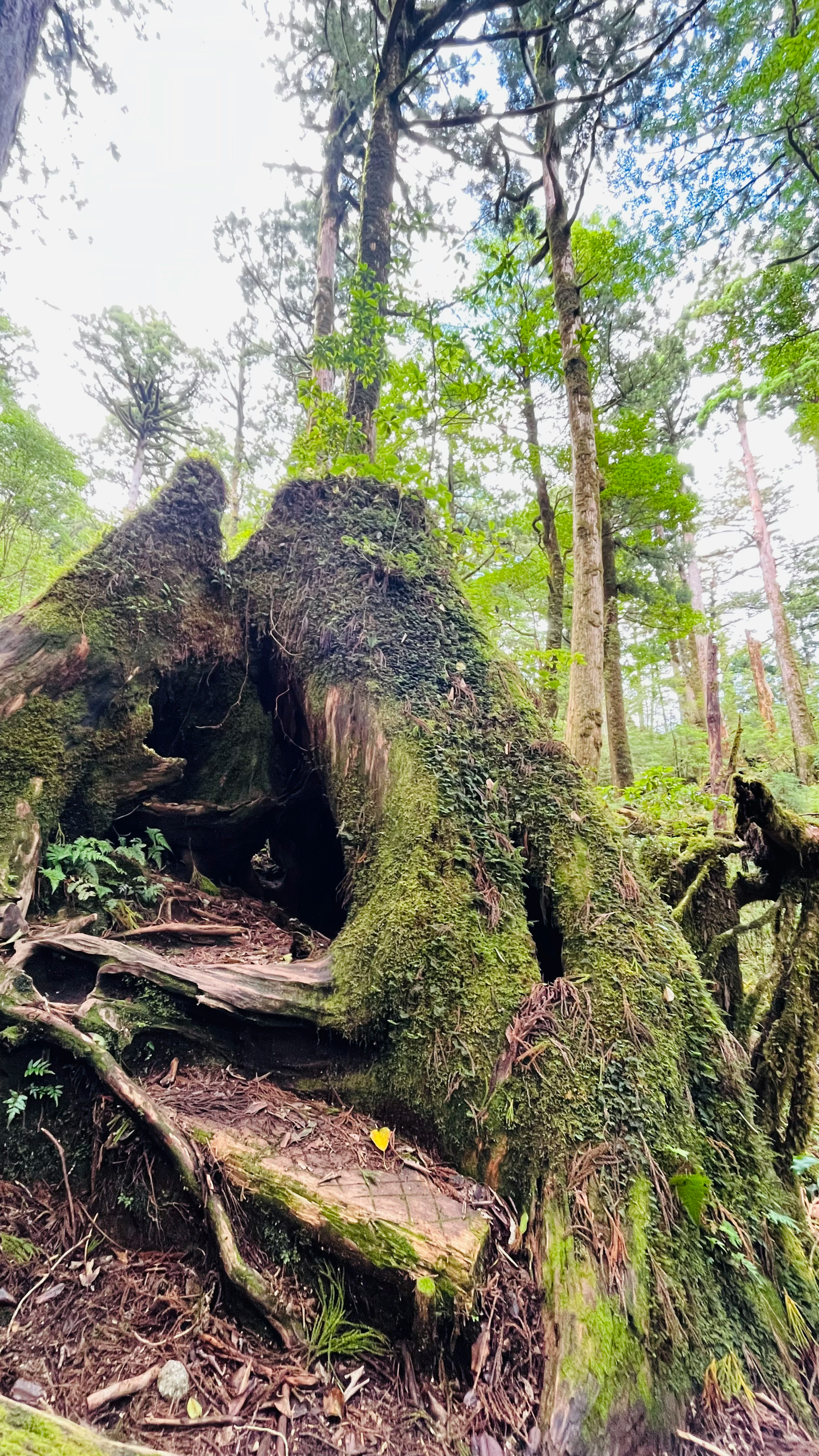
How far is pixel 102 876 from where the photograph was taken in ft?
11.7

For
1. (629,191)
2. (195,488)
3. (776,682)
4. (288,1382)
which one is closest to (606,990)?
(288,1382)

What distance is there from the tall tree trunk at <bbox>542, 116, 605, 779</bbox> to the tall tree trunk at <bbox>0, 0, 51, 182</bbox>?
5.85m

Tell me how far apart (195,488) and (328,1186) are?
4460 millimetres

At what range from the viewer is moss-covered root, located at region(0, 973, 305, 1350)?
6.39 ft

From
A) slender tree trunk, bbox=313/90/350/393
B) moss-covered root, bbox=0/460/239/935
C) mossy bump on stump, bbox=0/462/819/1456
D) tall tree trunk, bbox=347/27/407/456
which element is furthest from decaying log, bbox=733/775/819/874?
slender tree trunk, bbox=313/90/350/393

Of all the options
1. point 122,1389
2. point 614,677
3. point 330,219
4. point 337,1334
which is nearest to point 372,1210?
point 337,1334

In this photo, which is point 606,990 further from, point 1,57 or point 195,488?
point 1,57

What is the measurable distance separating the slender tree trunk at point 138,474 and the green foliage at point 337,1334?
19.2 meters

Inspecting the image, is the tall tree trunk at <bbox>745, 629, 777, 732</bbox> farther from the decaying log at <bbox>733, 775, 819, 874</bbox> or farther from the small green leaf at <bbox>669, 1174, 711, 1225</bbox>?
the small green leaf at <bbox>669, 1174, 711, 1225</bbox>

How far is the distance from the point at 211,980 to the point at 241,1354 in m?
1.40

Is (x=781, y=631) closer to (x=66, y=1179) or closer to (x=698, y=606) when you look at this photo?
(x=698, y=606)

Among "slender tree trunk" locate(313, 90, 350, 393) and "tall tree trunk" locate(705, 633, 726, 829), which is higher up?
"slender tree trunk" locate(313, 90, 350, 393)

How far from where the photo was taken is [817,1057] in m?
2.87

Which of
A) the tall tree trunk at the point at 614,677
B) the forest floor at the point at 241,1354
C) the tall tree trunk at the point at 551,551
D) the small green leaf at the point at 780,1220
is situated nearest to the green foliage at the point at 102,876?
the forest floor at the point at 241,1354
